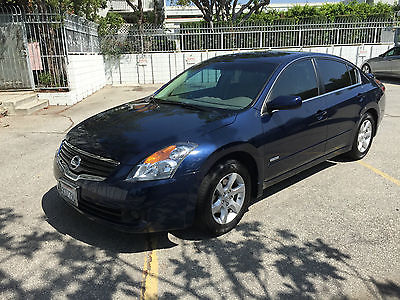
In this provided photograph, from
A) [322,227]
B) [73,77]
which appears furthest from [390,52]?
[322,227]

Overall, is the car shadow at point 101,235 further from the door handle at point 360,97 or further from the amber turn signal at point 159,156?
the door handle at point 360,97

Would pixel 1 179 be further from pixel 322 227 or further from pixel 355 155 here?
pixel 355 155

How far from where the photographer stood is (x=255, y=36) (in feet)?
55.1

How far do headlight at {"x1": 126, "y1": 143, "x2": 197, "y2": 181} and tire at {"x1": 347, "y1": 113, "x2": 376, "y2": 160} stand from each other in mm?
3186

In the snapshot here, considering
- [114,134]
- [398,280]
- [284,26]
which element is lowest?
[398,280]

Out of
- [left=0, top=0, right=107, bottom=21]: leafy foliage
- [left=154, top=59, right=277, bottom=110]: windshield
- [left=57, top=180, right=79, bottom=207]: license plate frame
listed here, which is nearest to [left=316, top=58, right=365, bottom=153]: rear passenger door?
[left=154, top=59, right=277, bottom=110]: windshield

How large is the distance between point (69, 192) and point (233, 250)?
5.13ft

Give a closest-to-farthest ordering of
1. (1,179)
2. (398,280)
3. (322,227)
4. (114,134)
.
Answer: (398,280), (114,134), (322,227), (1,179)

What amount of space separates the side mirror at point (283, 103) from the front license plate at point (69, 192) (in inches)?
80.8

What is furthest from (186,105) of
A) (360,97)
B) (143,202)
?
(360,97)

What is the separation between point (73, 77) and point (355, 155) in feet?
28.6

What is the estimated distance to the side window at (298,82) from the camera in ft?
12.4

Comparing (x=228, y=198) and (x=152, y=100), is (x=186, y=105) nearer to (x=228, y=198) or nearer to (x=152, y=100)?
(x=152, y=100)

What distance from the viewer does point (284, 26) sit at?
16.8 m
